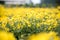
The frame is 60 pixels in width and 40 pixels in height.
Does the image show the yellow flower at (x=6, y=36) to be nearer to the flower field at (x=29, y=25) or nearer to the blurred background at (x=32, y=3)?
the flower field at (x=29, y=25)

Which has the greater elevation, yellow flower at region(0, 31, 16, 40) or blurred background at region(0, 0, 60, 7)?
blurred background at region(0, 0, 60, 7)

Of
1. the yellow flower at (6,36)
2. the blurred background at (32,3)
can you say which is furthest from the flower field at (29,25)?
the blurred background at (32,3)

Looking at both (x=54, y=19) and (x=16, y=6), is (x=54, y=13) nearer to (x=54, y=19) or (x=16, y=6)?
(x=54, y=19)

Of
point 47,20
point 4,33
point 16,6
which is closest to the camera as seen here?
point 4,33

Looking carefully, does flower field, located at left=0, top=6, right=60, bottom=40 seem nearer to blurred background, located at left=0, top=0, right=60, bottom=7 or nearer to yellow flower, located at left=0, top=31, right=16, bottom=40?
yellow flower, located at left=0, top=31, right=16, bottom=40

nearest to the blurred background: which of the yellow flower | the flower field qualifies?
the flower field

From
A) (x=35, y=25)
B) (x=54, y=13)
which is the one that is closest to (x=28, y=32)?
(x=35, y=25)

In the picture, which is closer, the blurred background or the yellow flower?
the yellow flower

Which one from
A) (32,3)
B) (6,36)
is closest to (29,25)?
(6,36)

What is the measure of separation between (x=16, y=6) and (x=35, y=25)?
0.57 meters

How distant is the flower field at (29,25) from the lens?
2.74 meters

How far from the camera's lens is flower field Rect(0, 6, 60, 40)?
274cm

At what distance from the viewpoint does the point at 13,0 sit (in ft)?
10.6

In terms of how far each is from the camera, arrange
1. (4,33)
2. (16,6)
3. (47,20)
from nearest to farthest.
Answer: (4,33) < (47,20) < (16,6)
